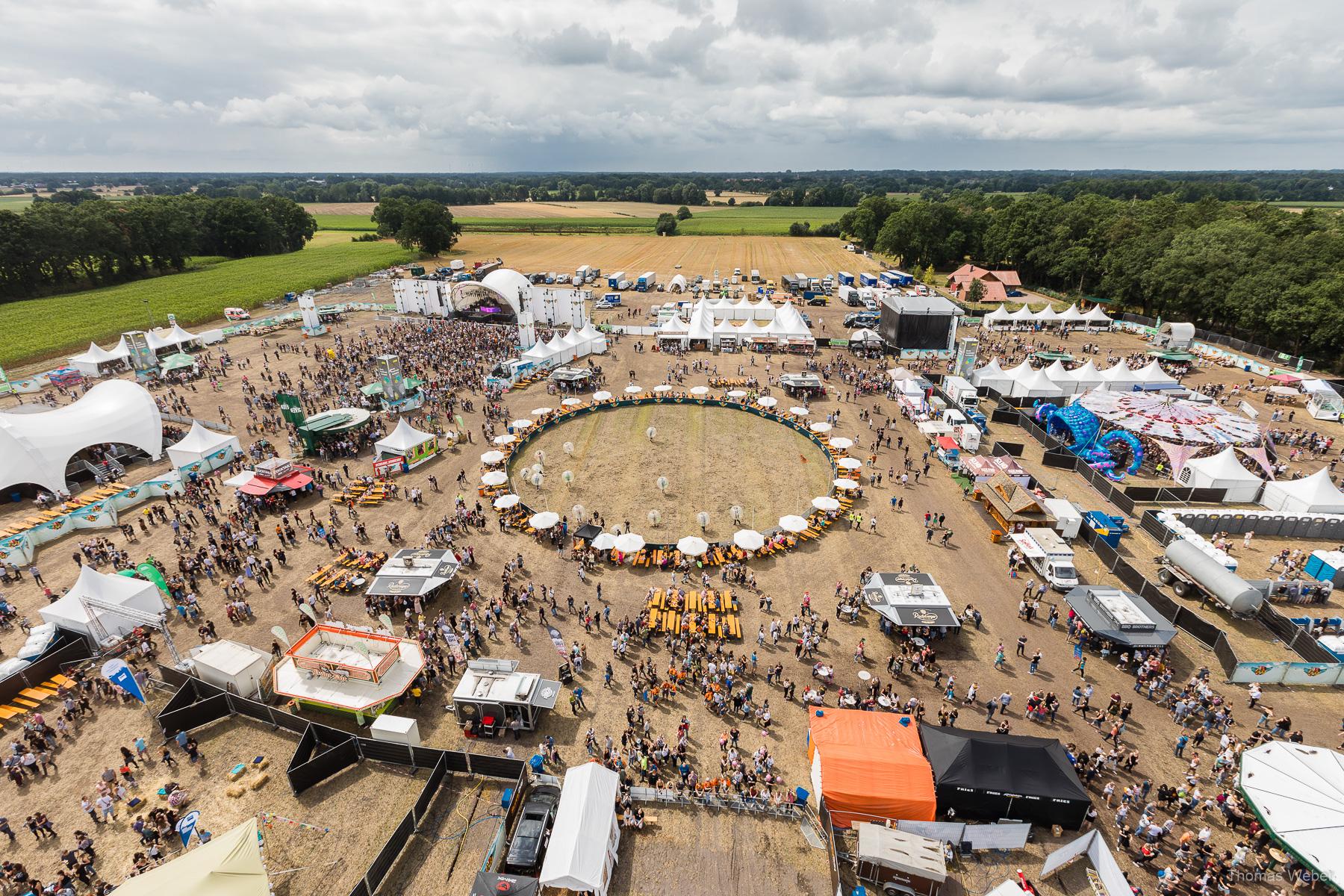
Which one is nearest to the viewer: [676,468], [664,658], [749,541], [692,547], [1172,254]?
[664,658]

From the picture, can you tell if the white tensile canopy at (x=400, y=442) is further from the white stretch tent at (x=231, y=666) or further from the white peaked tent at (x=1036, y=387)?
the white peaked tent at (x=1036, y=387)

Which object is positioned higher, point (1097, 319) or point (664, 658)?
point (1097, 319)

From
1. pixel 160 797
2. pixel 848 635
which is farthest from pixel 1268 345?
pixel 160 797

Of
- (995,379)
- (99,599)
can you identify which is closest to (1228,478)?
(995,379)

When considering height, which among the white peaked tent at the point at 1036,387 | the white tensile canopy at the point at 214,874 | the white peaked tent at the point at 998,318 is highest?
the white peaked tent at the point at 998,318

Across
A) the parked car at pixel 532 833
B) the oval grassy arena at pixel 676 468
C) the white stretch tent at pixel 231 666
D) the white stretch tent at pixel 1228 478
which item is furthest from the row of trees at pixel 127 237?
the white stretch tent at pixel 1228 478

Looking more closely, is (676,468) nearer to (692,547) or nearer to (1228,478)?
(692,547)
